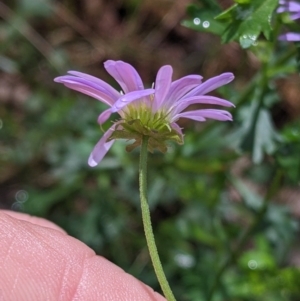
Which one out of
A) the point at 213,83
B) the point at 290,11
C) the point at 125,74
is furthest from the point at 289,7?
the point at 125,74

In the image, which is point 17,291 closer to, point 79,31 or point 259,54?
point 259,54

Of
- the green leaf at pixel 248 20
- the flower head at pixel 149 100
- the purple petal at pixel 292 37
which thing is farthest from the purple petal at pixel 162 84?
the purple petal at pixel 292 37

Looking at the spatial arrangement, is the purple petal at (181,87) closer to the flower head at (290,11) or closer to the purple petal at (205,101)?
the purple petal at (205,101)

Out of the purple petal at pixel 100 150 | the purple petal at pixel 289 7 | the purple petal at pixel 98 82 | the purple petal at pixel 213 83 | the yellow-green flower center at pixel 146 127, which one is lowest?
the purple petal at pixel 100 150

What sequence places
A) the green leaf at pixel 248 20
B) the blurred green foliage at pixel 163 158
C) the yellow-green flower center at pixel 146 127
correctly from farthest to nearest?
the blurred green foliage at pixel 163 158
the green leaf at pixel 248 20
the yellow-green flower center at pixel 146 127

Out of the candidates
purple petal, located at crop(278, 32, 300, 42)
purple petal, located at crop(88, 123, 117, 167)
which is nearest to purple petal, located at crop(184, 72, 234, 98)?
purple petal, located at crop(88, 123, 117, 167)

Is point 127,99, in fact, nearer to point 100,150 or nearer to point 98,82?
point 98,82

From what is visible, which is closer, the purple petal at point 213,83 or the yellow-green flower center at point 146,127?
the purple petal at point 213,83

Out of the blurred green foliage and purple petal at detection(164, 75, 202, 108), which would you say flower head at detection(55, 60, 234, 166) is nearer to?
purple petal at detection(164, 75, 202, 108)
